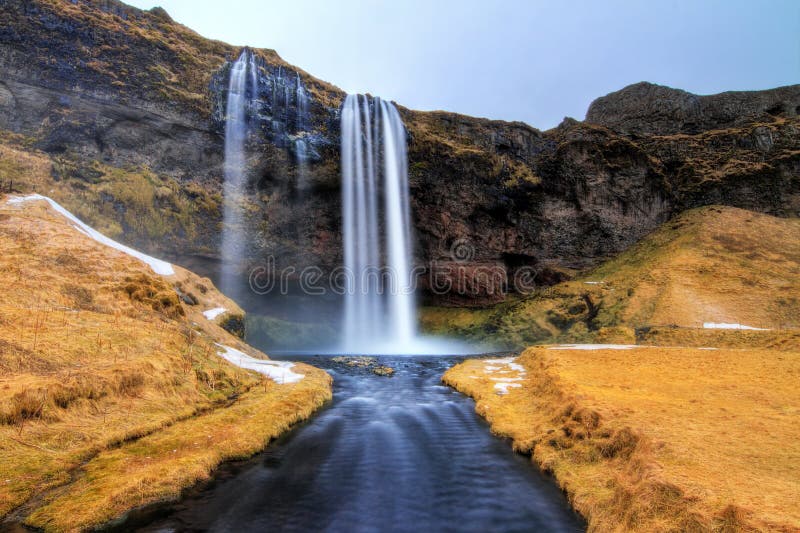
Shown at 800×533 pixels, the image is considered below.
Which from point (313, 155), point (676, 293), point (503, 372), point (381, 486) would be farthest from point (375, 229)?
point (381, 486)

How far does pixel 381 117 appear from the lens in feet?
168

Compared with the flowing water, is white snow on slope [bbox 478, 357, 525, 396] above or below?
below

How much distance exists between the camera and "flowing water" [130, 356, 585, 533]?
26.8 ft

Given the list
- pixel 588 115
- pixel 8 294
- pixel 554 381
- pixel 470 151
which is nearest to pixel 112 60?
pixel 8 294

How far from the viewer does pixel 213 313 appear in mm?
26750

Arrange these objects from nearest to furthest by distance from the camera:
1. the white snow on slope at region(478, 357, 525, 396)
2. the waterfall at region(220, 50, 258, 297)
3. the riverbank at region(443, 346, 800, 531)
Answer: the riverbank at region(443, 346, 800, 531) → the white snow on slope at region(478, 357, 525, 396) → the waterfall at region(220, 50, 258, 297)

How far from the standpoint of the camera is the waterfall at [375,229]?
4938cm

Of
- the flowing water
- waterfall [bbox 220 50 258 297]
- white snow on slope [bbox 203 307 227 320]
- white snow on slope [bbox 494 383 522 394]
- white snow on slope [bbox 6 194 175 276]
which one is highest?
waterfall [bbox 220 50 258 297]

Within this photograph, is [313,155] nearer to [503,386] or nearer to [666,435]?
[503,386]

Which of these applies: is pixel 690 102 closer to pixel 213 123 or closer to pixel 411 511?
pixel 213 123

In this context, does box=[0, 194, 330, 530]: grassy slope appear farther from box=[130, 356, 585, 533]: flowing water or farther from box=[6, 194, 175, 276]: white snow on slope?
box=[6, 194, 175, 276]: white snow on slope

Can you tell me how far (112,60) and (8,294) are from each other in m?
37.1

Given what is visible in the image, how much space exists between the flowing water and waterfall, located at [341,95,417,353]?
37901 mm

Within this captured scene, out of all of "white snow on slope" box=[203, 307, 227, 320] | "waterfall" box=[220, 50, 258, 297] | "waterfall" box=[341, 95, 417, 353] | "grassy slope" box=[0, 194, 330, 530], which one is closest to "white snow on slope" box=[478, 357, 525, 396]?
"grassy slope" box=[0, 194, 330, 530]
